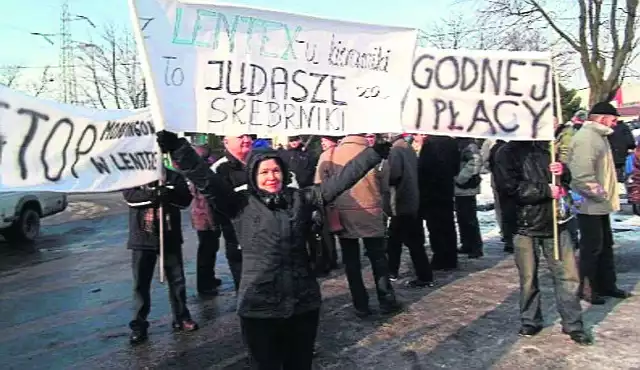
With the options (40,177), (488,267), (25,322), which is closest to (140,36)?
(40,177)

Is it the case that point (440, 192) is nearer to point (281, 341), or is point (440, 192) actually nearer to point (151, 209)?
point (151, 209)

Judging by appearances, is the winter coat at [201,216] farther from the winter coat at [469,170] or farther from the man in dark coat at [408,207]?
the winter coat at [469,170]

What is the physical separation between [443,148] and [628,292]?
266cm

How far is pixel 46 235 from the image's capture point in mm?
15125

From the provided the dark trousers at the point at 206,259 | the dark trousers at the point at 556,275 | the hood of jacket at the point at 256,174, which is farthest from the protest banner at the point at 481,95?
the dark trousers at the point at 206,259

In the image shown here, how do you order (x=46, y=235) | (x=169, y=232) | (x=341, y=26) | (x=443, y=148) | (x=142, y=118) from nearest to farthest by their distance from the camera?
(x=341, y=26)
(x=142, y=118)
(x=169, y=232)
(x=443, y=148)
(x=46, y=235)

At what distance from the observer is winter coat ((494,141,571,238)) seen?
5.30 metres

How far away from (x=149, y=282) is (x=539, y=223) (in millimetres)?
3408

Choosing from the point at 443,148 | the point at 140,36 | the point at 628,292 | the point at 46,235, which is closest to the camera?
the point at 140,36

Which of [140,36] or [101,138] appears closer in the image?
[140,36]

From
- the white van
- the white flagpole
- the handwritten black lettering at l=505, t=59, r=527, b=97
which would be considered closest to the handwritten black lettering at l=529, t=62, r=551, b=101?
the handwritten black lettering at l=505, t=59, r=527, b=97

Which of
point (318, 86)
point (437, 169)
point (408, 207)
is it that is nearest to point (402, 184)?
point (408, 207)

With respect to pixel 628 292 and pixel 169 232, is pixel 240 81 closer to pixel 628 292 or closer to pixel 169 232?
pixel 169 232

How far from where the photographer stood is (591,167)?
20.2 ft
